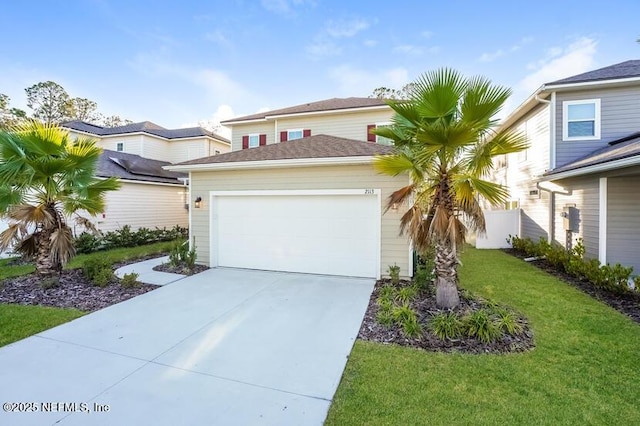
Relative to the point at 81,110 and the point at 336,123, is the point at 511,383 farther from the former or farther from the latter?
the point at 81,110

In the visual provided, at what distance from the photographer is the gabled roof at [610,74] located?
8.78 m

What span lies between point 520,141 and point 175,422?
18.1ft

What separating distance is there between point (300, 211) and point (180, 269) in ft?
11.9

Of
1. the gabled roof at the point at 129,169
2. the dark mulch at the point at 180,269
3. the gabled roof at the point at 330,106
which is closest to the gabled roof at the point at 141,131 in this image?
the gabled roof at the point at 129,169

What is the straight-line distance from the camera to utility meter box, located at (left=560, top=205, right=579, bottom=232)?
874 centimetres

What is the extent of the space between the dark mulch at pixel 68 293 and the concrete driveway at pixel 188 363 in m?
0.49

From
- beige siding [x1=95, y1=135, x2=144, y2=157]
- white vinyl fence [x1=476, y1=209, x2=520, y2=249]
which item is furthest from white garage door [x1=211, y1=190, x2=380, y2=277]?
beige siding [x1=95, y1=135, x2=144, y2=157]

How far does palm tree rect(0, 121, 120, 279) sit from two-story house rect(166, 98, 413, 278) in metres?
2.34

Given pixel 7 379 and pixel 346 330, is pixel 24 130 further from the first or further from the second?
pixel 346 330

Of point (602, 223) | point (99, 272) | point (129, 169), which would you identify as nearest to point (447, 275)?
point (602, 223)

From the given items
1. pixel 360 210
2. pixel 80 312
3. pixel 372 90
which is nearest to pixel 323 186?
pixel 360 210

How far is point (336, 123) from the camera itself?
49.6ft

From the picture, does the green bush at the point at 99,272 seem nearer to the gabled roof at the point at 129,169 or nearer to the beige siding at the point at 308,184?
the beige siding at the point at 308,184

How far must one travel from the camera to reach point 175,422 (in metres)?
2.58
